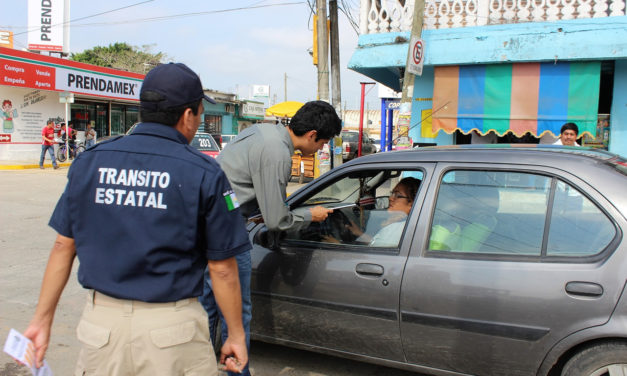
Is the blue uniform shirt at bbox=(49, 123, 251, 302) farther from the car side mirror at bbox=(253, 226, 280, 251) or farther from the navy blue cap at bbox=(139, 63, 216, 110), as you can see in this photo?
the car side mirror at bbox=(253, 226, 280, 251)

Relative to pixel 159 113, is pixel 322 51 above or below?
above

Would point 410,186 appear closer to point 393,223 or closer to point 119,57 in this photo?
point 393,223

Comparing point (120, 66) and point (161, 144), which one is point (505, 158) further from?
point (120, 66)

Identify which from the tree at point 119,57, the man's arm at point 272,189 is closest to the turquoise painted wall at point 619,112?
the man's arm at point 272,189

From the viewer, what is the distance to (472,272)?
2527mm

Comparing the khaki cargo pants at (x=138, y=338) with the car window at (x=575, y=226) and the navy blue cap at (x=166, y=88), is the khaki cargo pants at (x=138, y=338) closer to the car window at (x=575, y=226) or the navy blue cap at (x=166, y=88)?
the navy blue cap at (x=166, y=88)

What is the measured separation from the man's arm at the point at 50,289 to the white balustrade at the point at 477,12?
7.98 m

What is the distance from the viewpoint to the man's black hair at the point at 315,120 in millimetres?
2934

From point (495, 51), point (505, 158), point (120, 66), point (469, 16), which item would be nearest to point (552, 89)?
point (495, 51)

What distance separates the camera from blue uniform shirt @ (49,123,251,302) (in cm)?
160

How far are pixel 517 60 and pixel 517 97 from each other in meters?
0.61

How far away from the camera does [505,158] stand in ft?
8.70

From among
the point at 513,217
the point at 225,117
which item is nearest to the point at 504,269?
the point at 513,217

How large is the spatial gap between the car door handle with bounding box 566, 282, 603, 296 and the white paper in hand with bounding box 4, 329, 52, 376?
7.50 feet
